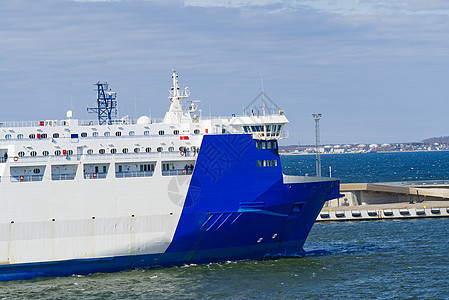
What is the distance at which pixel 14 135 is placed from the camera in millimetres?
34844

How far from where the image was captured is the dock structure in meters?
52.9

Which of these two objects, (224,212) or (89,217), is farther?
(224,212)

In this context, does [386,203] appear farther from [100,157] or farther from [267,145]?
[100,157]

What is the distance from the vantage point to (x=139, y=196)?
3338 centimetres

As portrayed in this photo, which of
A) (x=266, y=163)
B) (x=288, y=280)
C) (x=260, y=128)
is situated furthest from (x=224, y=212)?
(x=260, y=128)

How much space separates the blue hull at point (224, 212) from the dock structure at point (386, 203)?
1899 cm

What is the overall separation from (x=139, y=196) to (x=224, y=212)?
4.12m

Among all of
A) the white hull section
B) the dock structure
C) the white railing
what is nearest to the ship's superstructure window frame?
the white railing

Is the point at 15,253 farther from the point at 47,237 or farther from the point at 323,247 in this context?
the point at 323,247

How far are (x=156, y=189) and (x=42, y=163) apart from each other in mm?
5579

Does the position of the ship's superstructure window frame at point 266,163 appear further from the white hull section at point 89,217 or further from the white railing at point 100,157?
the white hull section at point 89,217

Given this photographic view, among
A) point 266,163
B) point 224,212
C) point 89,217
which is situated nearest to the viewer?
point 89,217

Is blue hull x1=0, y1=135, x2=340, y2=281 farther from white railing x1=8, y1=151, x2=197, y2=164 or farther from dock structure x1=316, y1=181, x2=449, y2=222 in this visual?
dock structure x1=316, y1=181, x2=449, y2=222

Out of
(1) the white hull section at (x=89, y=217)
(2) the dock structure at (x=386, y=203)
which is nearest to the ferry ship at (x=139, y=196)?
(1) the white hull section at (x=89, y=217)
